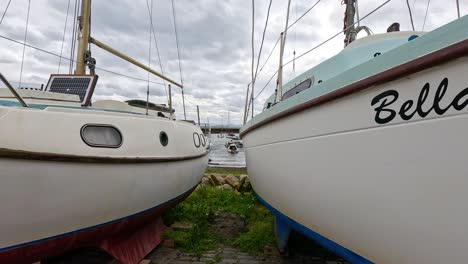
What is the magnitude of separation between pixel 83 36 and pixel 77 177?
3.69 meters

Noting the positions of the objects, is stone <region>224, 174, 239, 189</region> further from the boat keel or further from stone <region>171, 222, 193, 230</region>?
the boat keel

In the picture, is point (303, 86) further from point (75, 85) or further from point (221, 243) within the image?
point (75, 85)

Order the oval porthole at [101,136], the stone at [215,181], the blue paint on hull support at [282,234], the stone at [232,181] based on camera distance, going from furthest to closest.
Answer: the stone at [215,181] → the stone at [232,181] → the blue paint on hull support at [282,234] → the oval porthole at [101,136]

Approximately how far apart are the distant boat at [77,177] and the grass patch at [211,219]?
662 mm

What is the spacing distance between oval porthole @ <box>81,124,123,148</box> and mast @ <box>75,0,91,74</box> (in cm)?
304

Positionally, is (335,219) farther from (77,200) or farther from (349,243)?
(77,200)

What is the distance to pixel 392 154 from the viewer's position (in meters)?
1.24

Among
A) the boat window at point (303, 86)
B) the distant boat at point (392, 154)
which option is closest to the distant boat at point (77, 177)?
the distant boat at point (392, 154)

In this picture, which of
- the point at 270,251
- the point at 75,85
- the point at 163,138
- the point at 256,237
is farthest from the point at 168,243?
the point at 75,85

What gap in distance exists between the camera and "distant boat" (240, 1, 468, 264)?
40.9 inches

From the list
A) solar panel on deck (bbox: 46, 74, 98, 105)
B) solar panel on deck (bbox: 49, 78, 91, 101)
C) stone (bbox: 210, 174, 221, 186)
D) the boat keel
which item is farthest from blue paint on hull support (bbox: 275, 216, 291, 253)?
stone (bbox: 210, 174, 221, 186)

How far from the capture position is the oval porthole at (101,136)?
2271mm

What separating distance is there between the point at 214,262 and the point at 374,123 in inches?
107

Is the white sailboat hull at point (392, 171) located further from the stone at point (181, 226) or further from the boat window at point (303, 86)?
the stone at point (181, 226)
